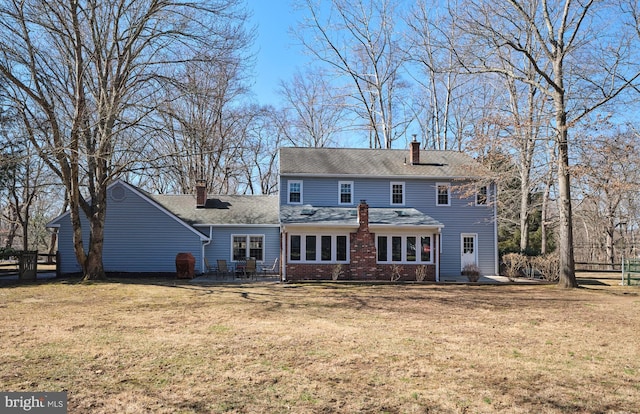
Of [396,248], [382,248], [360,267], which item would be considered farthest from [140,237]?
[396,248]

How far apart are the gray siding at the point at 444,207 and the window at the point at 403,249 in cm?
274

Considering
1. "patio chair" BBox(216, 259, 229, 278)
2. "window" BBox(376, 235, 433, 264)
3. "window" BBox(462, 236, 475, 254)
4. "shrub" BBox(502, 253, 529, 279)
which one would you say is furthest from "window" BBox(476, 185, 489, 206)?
"patio chair" BBox(216, 259, 229, 278)

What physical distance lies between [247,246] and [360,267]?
6.20 meters

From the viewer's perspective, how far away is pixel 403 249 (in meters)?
20.6

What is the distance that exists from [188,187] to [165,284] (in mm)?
17838

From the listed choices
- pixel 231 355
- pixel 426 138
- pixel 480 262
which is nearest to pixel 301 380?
pixel 231 355

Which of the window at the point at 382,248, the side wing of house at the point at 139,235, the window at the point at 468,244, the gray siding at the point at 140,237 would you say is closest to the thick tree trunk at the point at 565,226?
the window at the point at 468,244

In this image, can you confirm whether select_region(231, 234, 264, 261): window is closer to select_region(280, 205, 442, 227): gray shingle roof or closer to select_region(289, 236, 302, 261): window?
select_region(280, 205, 442, 227): gray shingle roof

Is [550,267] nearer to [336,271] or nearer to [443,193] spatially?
[443,193]

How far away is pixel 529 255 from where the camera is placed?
23.2 meters

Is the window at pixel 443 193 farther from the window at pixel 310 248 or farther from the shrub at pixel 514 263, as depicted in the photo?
the window at pixel 310 248

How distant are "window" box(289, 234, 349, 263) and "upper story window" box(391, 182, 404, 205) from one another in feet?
14.0

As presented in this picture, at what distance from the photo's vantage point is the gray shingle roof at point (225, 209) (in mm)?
23047

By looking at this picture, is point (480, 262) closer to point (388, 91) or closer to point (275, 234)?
point (275, 234)
